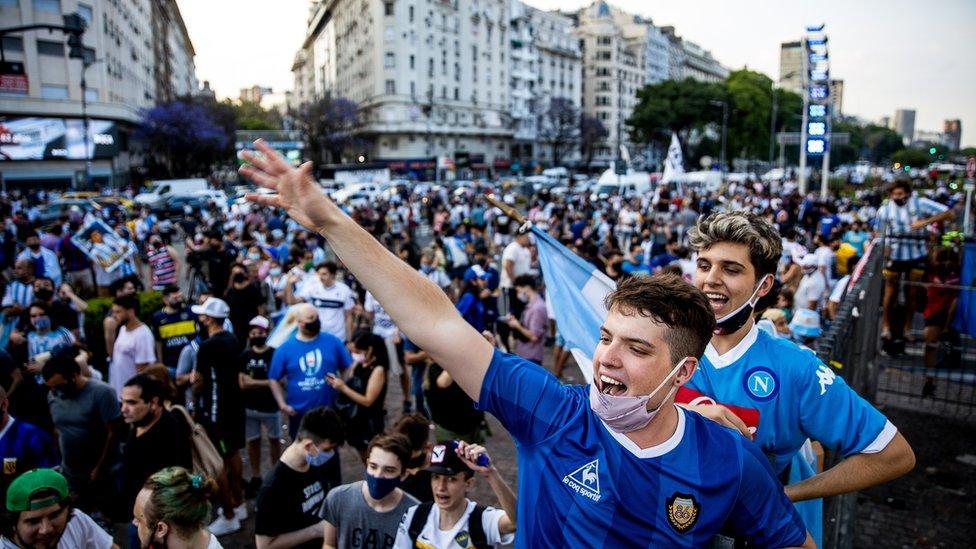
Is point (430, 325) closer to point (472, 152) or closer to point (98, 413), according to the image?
point (98, 413)

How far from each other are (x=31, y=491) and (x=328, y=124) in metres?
67.9

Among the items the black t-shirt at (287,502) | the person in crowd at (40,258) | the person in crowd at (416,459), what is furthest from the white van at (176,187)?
the person in crowd at (416,459)

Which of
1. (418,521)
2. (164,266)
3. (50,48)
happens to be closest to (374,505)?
(418,521)

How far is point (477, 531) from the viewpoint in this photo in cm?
337

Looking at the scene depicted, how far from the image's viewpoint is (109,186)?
50.9 m

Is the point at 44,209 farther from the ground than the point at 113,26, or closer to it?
closer to it

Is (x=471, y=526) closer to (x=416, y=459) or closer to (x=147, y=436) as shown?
(x=416, y=459)

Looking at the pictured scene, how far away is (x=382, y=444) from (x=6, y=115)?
177 ft

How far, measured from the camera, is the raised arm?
1735 mm

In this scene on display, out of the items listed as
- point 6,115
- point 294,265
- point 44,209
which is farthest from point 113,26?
point 294,265

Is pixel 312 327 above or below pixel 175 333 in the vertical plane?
above

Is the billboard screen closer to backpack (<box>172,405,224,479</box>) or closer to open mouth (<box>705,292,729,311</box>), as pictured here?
backpack (<box>172,405,224,479</box>)

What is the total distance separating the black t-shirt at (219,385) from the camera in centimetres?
583

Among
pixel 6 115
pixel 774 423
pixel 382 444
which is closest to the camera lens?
pixel 774 423
